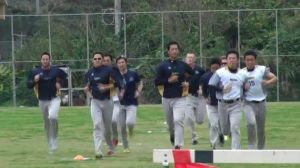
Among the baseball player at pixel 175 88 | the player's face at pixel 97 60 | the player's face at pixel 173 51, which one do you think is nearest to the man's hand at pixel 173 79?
the baseball player at pixel 175 88

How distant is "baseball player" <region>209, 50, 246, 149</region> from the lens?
1797cm

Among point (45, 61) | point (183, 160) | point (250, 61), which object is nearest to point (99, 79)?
point (45, 61)

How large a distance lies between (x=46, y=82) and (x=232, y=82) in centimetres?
450

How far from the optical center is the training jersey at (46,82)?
2030 centimetres

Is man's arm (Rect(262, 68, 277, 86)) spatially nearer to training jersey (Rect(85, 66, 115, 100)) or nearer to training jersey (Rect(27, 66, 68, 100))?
training jersey (Rect(85, 66, 115, 100))

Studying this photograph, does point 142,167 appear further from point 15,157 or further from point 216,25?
point 216,25

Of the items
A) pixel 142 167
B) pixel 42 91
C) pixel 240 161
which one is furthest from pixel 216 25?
pixel 240 161

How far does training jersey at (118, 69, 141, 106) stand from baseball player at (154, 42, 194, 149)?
5.32 feet

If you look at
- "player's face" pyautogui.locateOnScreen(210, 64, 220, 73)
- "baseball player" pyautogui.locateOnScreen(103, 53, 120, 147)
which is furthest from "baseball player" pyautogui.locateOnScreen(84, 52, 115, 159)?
"player's face" pyautogui.locateOnScreen(210, 64, 220, 73)

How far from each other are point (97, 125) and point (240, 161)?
8.54m

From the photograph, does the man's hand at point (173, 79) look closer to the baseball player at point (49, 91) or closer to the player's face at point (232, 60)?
the player's face at point (232, 60)

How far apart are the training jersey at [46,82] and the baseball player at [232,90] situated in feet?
12.9

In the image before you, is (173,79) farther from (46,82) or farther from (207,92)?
(46,82)

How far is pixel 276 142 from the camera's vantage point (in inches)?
874
